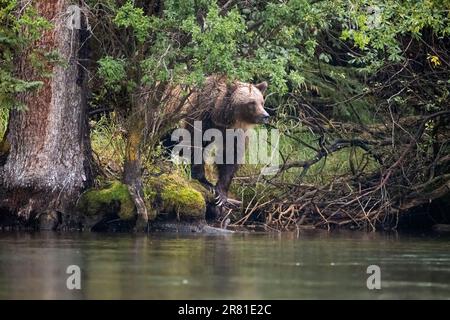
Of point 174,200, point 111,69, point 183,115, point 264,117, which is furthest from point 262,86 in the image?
point 111,69

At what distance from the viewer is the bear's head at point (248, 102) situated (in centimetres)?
1936

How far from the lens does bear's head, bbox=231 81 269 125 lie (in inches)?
762

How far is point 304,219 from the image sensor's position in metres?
19.3

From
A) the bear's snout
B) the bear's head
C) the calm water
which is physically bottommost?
the calm water

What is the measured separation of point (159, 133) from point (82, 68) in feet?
5.39

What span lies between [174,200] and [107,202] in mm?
1190

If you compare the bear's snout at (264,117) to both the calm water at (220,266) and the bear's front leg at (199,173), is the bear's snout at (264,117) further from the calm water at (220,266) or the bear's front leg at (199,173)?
the calm water at (220,266)

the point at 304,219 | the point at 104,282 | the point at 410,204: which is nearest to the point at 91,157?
the point at 304,219

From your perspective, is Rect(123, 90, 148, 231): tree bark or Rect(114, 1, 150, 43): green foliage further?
Rect(123, 90, 148, 231): tree bark

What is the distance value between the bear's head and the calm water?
11.3 feet

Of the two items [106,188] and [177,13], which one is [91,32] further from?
[106,188]

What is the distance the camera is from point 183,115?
59.1ft

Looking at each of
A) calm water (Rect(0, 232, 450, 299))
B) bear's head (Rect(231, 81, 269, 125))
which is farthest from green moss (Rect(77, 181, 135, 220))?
bear's head (Rect(231, 81, 269, 125))

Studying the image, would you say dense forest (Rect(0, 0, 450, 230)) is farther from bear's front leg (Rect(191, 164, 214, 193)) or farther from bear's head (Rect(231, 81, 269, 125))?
bear's head (Rect(231, 81, 269, 125))
